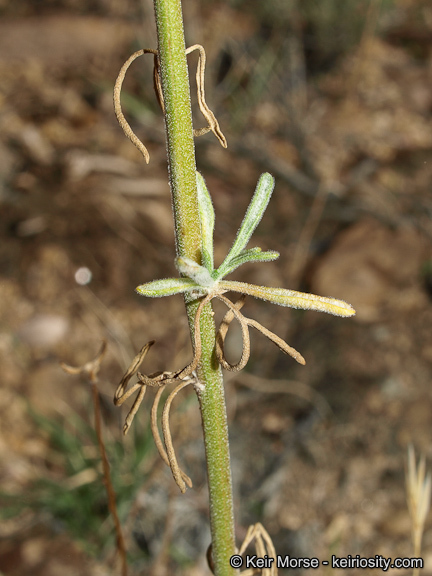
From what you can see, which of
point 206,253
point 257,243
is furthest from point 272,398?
point 206,253

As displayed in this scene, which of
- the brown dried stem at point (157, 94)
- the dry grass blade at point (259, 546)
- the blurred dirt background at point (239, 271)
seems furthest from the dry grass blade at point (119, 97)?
the blurred dirt background at point (239, 271)

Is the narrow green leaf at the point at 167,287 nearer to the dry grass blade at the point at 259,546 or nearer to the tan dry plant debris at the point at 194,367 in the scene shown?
the tan dry plant debris at the point at 194,367

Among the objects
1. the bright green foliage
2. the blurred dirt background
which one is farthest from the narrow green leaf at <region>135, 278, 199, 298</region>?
the blurred dirt background

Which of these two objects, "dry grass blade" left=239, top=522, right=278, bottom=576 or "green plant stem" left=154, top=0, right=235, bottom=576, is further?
"dry grass blade" left=239, top=522, right=278, bottom=576

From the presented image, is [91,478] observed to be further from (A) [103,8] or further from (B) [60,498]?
(A) [103,8]

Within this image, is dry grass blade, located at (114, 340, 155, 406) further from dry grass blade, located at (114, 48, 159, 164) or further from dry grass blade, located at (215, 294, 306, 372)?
dry grass blade, located at (114, 48, 159, 164)

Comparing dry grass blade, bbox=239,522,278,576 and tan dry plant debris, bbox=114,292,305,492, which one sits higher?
tan dry plant debris, bbox=114,292,305,492

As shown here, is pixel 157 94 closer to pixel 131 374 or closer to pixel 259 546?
pixel 131 374
